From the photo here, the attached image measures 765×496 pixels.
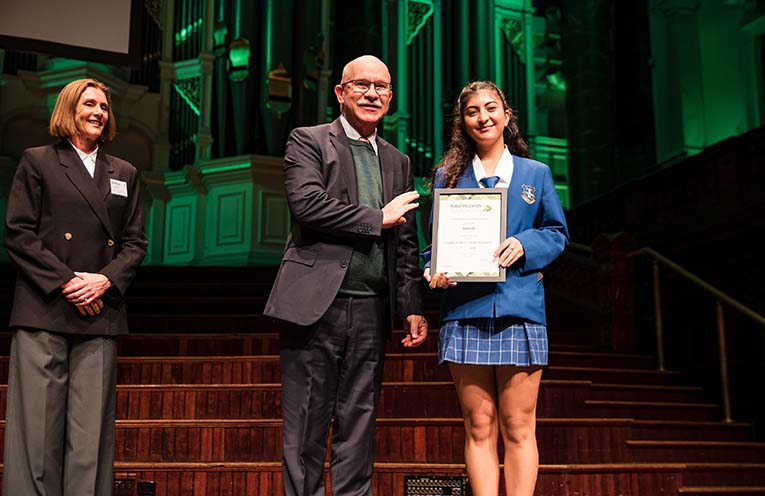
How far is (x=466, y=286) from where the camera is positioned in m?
2.29

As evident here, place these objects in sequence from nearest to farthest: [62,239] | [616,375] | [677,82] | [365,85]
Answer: [365,85], [62,239], [616,375], [677,82]

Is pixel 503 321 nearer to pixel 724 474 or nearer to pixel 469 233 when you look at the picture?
pixel 469 233

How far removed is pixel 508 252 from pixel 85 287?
1.16 metres

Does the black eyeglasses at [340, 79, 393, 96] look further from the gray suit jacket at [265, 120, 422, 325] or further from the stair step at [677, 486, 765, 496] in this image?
the stair step at [677, 486, 765, 496]

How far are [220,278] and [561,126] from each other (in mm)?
4913

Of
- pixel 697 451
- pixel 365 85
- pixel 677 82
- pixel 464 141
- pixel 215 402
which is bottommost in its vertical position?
pixel 697 451

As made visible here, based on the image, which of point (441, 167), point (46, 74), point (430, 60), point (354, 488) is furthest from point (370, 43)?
point (354, 488)

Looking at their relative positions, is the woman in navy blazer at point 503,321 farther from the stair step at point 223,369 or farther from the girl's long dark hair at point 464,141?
the stair step at point 223,369

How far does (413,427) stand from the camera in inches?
132

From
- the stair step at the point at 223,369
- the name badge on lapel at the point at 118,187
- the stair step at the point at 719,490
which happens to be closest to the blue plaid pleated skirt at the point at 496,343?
the name badge on lapel at the point at 118,187

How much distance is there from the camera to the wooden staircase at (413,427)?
3.04 meters

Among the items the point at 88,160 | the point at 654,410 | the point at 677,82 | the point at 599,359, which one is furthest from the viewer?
the point at 677,82

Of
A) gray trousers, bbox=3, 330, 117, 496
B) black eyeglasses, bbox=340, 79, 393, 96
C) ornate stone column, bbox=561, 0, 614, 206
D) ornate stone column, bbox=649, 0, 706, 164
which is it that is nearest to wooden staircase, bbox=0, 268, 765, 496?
gray trousers, bbox=3, 330, 117, 496

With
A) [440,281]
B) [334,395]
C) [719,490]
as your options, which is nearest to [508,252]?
[440,281]
